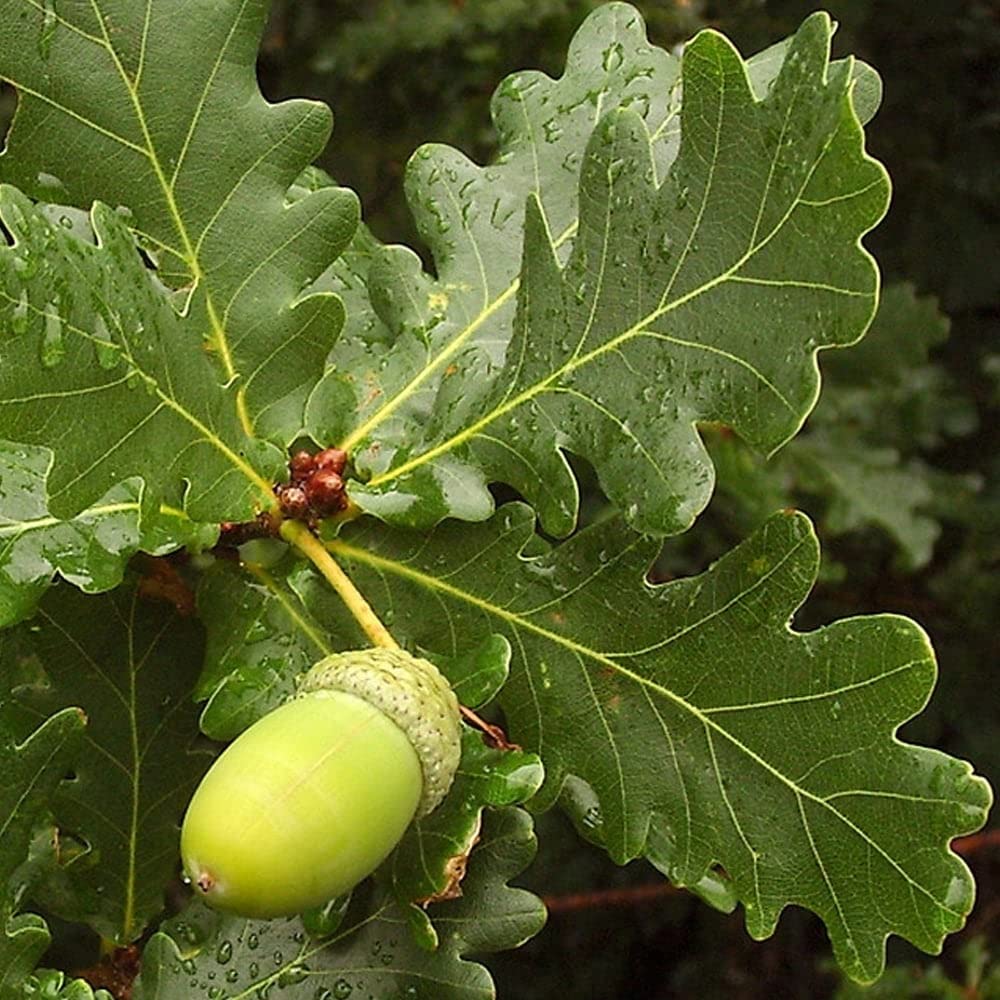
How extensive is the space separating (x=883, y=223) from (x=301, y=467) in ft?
6.33

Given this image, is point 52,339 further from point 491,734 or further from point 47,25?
point 491,734

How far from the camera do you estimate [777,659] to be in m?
1.07

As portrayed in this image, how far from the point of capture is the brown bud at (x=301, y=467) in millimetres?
1129

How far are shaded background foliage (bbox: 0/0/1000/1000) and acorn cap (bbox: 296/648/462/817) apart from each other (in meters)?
1.37

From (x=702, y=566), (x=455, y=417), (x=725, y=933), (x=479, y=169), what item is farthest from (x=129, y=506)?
(x=725, y=933)

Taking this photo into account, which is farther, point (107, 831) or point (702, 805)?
point (107, 831)

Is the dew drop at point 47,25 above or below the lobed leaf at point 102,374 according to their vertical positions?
above

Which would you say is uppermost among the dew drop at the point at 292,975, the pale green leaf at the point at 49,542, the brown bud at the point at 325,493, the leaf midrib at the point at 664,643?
the pale green leaf at the point at 49,542

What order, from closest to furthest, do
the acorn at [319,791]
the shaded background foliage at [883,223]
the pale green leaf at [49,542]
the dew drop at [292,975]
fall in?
the acorn at [319,791] → the pale green leaf at [49,542] → the dew drop at [292,975] → the shaded background foliage at [883,223]

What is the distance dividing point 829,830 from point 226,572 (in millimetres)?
455

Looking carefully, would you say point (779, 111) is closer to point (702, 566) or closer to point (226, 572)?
point (226, 572)

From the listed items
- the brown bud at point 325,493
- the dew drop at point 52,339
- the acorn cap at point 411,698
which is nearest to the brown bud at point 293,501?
the brown bud at point 325,493

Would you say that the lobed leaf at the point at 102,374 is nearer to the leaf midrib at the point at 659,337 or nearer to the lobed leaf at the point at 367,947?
the leaf midrib at the point at 659,337

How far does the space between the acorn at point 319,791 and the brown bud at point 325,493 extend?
0.15 metres
